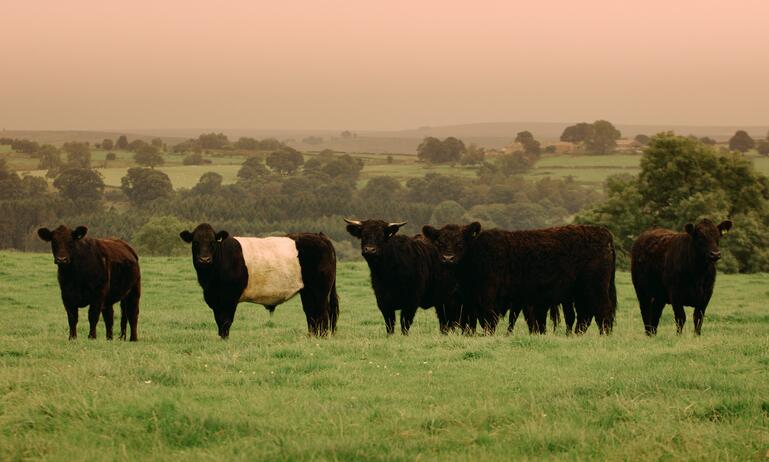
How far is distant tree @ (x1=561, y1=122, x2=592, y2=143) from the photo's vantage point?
150m

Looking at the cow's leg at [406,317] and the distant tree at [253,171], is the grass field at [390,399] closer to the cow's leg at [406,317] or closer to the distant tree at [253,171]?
the cow's leg at [406,317]

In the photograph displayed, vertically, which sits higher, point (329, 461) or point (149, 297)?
point (329, 461)

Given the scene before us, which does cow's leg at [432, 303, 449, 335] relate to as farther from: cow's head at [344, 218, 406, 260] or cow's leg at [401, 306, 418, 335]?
cow's head at [344, 218, 406, 260]

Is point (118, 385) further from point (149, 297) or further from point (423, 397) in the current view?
point (149, 297)

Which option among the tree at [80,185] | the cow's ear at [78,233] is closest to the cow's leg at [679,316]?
the cow's ear at [78,233]

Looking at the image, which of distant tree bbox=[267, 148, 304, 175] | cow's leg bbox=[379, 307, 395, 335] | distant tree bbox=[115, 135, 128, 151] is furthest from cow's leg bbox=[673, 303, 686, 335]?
distant tree bbox=[115, 135, 128, 151]

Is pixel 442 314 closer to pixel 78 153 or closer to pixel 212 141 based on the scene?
pixel 78 153

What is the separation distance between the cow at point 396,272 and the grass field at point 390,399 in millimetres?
1119

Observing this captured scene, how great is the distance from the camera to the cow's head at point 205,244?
14.3 m

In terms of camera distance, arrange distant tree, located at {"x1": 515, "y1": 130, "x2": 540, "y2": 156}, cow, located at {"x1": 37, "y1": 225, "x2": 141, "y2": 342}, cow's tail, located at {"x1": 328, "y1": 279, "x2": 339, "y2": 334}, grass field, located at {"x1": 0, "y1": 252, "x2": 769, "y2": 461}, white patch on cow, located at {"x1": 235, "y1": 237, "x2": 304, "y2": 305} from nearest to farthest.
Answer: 1. grass field, located at {"x1": 0, "y1": 252, "x2": 769, "y2": 461}
2. cow, located at {"x1": 37, "y1": 225, "x2": 141, "y2": 342}
3. white patch on cow, located at {"x1": 235, "y1": 237, "x2": 304, "y2": 305}
4. cow's tail, located at {"x1": 328, "y1": 279, "x2": 339, "y2": 334}
5. distant tree, located at {"x1": 515, "y1": 130, "x2": 540, "y2": 156}

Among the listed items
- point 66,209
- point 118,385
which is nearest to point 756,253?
point 118,385

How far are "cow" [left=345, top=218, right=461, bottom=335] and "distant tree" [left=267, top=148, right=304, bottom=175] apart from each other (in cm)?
14579

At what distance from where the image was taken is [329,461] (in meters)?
6.94

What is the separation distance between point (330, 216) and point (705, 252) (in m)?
99.6
